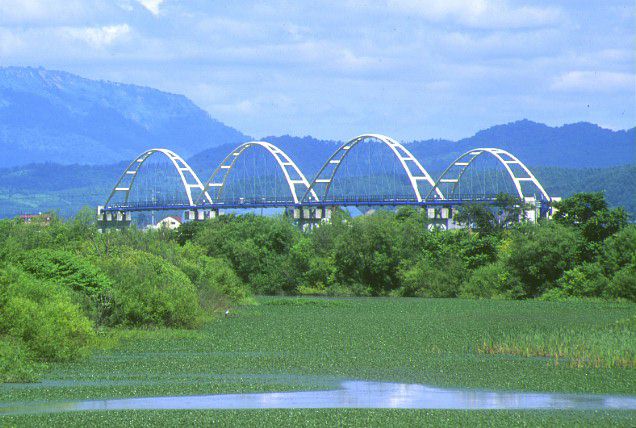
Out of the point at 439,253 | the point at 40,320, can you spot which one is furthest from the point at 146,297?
the point at 439,253

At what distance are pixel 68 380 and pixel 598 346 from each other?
49.9 feet

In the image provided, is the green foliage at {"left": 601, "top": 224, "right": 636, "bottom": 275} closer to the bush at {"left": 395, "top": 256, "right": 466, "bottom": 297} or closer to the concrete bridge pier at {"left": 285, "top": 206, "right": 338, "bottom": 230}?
the bush at {"left": 395, "top": 256, "right": 466, "bottom": 297}

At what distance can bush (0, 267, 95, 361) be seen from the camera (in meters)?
29.7

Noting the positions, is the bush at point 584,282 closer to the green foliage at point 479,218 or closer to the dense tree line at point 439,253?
the dense tree line at point 439,253

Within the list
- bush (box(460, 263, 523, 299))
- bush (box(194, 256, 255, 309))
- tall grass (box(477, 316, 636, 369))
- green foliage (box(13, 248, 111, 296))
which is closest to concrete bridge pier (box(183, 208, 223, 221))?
bush (box(460, 263, 523, 299))

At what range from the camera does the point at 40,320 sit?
3012 centimetres

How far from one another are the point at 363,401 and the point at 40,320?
32.0 ft

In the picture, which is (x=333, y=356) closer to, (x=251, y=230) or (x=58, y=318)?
(x=58, y=318)

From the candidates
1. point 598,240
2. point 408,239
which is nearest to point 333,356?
point 598,240

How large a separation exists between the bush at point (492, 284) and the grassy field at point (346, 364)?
62.7 ft

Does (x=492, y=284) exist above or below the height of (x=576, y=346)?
below

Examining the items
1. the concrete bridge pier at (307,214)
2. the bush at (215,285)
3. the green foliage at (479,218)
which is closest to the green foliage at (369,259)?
the green foliage at (479,218)

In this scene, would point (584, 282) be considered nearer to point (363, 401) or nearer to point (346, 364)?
point (346, 364)

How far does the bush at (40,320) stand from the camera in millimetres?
29703
